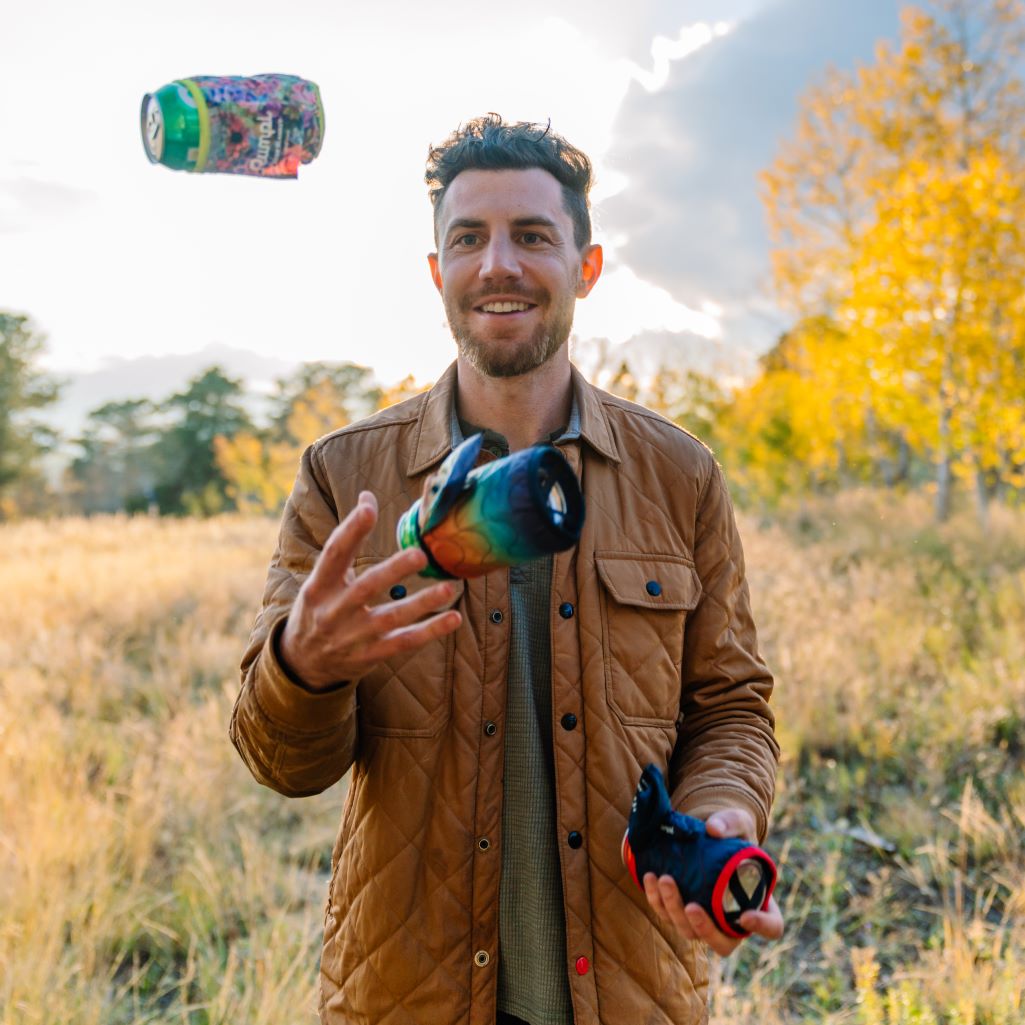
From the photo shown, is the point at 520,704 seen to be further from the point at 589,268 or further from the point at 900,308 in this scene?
the point at 900,308

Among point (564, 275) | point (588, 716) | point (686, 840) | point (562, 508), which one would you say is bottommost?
point (686, 840)

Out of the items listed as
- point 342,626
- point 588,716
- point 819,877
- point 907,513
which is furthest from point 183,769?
point 907,513

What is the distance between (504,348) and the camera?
1.81 m

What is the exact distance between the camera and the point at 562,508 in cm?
115

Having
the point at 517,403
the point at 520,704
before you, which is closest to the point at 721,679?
the point at 520,704

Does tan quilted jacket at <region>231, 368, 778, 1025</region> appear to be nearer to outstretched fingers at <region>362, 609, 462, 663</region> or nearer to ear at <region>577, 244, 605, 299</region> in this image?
outstretched fingers at <region>362, 609, 462, 663</region>

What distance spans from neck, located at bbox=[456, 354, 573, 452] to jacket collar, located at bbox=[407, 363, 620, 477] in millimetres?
47

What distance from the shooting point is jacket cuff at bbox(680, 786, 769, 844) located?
1534 mm

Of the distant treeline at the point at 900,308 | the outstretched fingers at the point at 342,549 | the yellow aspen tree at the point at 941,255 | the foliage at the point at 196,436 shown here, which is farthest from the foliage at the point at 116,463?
the outstretched fingers at the point at 342,549

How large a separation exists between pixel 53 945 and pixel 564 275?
271 cm

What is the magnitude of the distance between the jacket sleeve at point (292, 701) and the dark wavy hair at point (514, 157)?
75cm

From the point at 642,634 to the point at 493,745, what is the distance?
0.37 meters

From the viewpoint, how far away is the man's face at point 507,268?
5.93 feet

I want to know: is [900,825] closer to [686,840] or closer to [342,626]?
[686,840]
